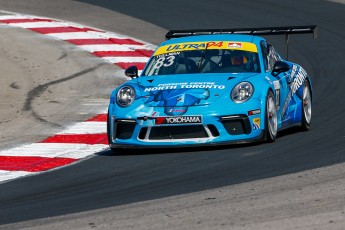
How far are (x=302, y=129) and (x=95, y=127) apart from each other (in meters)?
2.48

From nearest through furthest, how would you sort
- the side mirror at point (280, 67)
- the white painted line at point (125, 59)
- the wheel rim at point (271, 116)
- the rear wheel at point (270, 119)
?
the rear wheel at point (270, 119) < the wheel rim at point (271, 116) < the side mirror at point (280, 67) < the white painted line at point (125, 59)

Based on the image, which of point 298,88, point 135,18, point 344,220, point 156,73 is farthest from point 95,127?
point 135,18

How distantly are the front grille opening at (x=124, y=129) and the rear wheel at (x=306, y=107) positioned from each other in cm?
221

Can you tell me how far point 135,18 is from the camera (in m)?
22.2

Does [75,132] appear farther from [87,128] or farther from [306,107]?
[306,107]

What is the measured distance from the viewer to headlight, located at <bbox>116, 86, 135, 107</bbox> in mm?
11906

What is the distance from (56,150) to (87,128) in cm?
139

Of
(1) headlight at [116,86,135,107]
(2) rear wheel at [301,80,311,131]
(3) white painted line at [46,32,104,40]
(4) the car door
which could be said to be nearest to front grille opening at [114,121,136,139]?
(1) headlight at [116,86,135,107]

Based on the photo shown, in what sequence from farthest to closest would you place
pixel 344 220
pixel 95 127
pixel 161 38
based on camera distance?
pixel 161 38 < pixel 95 127 < pixel 344 220

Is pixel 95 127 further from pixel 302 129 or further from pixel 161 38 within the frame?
pixel 161 38

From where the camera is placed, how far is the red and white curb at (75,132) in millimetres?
11680

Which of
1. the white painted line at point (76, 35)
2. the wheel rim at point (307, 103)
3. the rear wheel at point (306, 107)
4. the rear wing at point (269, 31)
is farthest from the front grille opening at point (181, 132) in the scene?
the white painted line at point (76, 35)

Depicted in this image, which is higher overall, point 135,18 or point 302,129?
point 302,129

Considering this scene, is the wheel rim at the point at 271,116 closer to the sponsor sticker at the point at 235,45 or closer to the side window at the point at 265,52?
the side window at the point at 265,52
